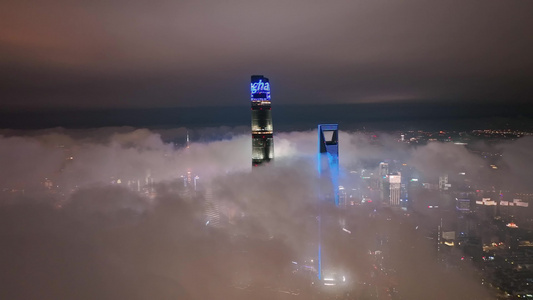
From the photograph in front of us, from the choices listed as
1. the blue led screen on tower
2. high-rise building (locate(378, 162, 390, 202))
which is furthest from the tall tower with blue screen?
the blue led screen on tower

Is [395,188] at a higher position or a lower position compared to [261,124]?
lower

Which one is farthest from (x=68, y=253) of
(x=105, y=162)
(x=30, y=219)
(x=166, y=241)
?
(x=105, y=162)

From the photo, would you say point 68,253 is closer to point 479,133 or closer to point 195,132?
point 195,132

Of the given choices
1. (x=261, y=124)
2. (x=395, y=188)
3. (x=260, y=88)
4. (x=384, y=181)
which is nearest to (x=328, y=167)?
(x=384, y=181)

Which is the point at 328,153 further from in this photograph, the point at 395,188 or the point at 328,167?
the point at 395,188

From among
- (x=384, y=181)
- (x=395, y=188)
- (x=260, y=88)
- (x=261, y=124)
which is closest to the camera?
(x=395, y=188)

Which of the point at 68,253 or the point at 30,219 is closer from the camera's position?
the point at 68,253

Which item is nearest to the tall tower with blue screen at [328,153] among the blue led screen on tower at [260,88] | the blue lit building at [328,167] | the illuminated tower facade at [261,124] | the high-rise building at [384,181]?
the blue lit building at [328,167]
